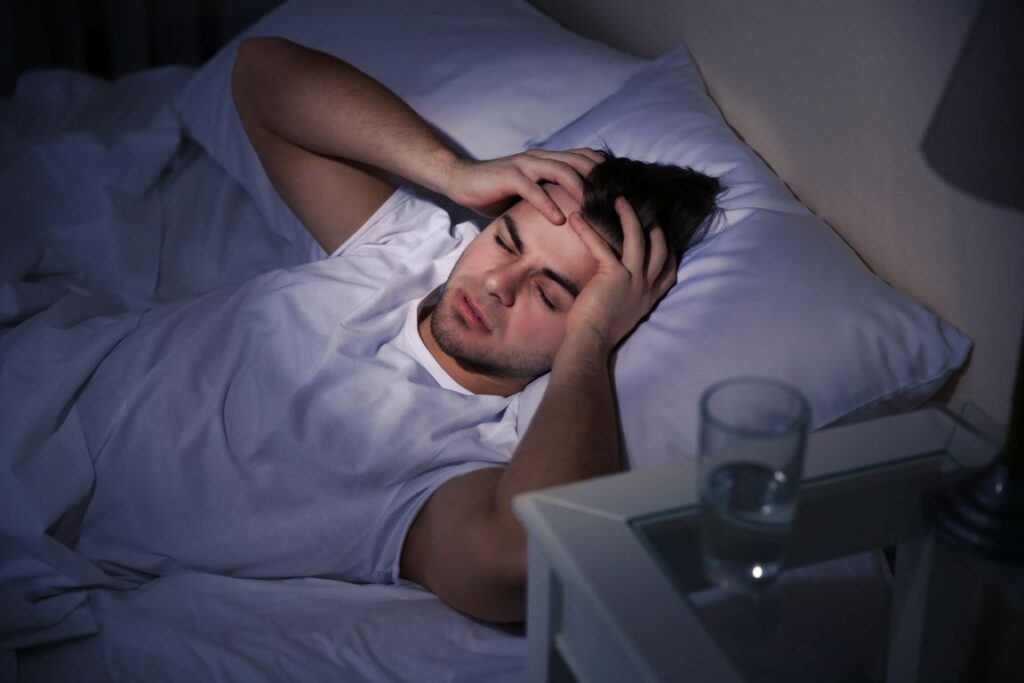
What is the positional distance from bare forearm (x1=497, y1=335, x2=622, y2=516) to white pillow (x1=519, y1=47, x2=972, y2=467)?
0.16 ft

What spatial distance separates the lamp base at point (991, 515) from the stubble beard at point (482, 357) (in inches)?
23.1

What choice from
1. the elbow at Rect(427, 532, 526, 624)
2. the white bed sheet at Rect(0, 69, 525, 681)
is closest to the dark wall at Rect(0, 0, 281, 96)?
the white bed sheet at Rect(0, 69, 525, 681)

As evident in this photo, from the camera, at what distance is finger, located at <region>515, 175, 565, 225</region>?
1371 millimetres

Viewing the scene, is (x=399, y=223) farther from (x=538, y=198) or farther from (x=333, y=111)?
(x=538, y=198)

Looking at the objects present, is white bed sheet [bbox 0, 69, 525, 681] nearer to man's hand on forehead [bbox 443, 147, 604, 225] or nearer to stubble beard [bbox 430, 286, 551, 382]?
stubble beard [bbox 430, 286, 551, 382]

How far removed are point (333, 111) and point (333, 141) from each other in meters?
0.04

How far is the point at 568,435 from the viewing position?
3.69 ft

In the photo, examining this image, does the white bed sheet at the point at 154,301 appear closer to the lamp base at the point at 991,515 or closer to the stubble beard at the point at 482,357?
the lamp base at the point at 991,515

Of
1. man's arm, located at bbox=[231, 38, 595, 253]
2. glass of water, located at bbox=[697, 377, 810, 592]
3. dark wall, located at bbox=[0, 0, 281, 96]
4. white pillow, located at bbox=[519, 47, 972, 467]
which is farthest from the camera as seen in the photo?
dark wall, located at bbox=[0, 0, 281, 96]

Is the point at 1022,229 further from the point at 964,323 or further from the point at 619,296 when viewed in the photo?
the point at 619,296

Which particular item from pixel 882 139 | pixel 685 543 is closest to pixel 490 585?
pixel 685 543

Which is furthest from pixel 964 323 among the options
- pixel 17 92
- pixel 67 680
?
pixel 17 92

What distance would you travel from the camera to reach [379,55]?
1908mm

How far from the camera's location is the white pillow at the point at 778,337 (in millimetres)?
1177
